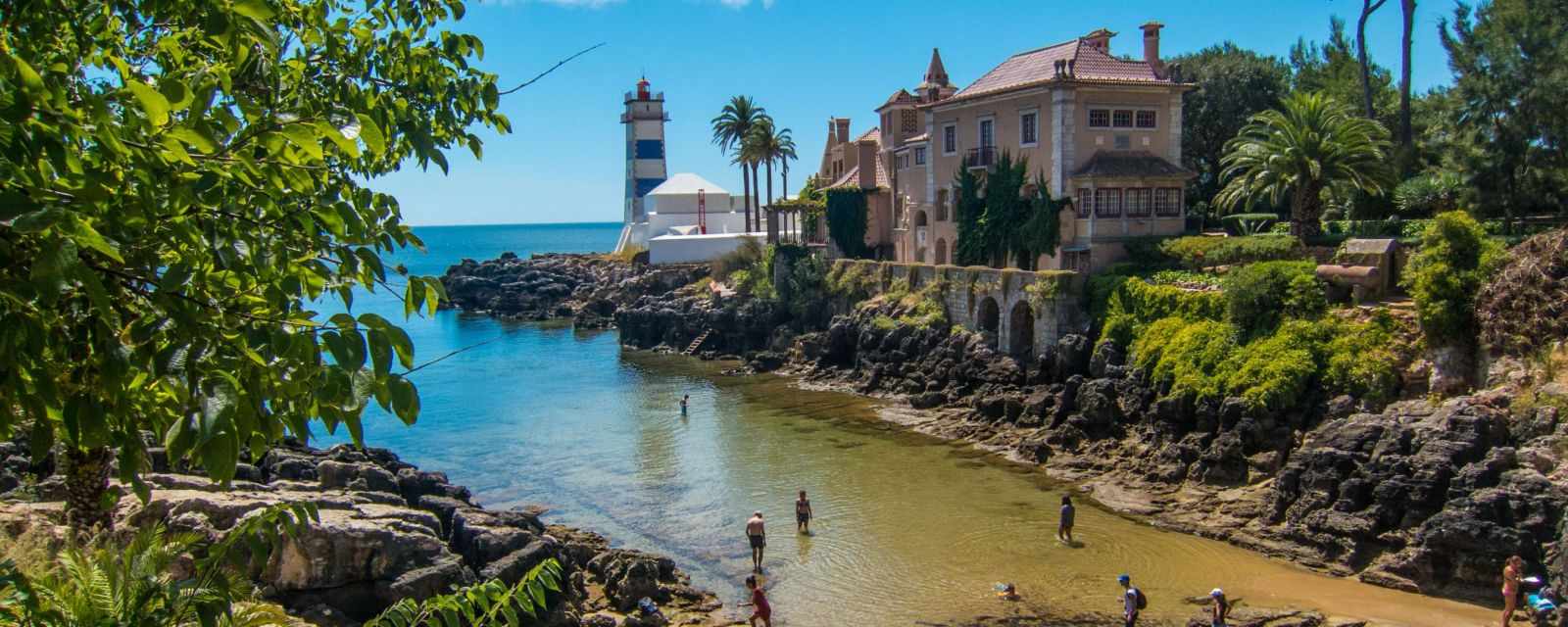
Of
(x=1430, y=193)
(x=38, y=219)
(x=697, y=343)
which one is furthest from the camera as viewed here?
(x=697, y=343)

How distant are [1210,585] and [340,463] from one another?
18598 mm

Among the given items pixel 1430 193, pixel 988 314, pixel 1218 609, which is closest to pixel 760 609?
pixel 1218 609

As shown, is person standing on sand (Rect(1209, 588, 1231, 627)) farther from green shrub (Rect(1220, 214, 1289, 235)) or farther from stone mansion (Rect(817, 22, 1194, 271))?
green shrub (Rect(1220, 214, 1289, 235))

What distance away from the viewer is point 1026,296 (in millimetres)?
41688

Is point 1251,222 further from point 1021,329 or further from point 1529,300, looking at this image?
point 1529,300

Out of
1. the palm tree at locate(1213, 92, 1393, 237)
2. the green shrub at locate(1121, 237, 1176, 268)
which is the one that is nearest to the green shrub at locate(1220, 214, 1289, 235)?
the green shrub at locate(1121, 237, 1176, 268)

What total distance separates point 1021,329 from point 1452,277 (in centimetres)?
1696

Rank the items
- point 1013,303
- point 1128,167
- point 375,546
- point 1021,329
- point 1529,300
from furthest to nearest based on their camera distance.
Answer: point 1128,167, point 1021,329, point 1013,303, point 1529,300, point 375,546

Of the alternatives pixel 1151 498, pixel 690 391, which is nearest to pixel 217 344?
pixel 1151 498

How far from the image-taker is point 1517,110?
34.8 metres

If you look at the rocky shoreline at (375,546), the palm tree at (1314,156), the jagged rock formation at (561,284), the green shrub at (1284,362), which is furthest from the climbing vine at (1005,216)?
the jagged rock formation at (561,284)

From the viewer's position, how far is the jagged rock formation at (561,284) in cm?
7775

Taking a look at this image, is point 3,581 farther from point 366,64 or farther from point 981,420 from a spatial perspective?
point 981,420

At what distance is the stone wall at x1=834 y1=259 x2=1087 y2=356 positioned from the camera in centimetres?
4025
